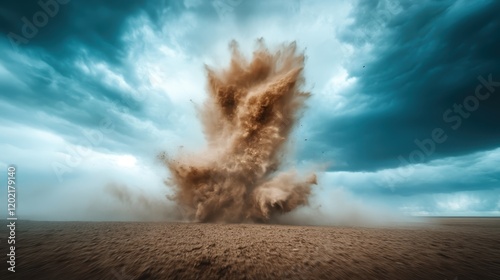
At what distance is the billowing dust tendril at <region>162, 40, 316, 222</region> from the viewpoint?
26.5 meters

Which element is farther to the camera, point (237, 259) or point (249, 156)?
point (249, 156)

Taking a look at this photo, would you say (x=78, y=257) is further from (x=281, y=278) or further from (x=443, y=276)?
(x=443, y=276)

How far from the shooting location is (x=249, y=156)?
26.9 metres

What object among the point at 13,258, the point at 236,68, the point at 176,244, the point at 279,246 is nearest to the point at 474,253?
the point at 279,246

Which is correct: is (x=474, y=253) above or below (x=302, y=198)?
below

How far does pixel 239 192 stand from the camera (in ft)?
87.6

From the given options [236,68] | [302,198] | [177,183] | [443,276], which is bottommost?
[443,276]

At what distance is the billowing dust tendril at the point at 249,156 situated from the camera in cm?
2655

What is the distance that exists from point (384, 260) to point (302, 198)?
17.6 meters

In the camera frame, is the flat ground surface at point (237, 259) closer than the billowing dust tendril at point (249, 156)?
Yes

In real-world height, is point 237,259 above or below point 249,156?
below

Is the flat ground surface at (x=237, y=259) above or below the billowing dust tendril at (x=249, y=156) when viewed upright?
below

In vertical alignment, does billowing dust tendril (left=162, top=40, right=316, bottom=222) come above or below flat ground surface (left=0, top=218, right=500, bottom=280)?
above

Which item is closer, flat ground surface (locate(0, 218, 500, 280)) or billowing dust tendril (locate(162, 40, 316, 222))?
flat ground surface (locate(0, 218, 500, 280))
